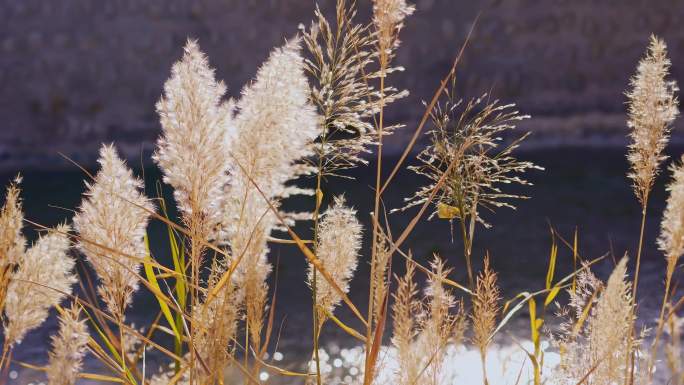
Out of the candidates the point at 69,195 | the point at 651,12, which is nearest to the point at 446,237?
the point at 69,195

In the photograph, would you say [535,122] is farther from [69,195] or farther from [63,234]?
[63,234]

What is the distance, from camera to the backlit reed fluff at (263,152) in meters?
0.70

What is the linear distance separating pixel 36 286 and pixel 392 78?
6059mm

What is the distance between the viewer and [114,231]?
0.73m

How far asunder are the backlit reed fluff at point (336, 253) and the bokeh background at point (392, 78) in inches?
145

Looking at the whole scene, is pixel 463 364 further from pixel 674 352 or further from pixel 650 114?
pixel 674 352

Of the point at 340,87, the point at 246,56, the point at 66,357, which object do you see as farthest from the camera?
the point at 246,56

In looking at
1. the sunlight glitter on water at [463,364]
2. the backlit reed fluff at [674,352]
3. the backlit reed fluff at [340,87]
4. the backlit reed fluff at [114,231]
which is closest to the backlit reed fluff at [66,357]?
the backlit reed fluff at [114,231]

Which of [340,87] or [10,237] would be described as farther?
[340,87]

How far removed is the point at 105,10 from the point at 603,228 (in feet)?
12.7

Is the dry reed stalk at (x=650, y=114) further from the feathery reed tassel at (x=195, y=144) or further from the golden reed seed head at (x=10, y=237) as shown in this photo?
the golden reed seed head at (x=10, y=237)

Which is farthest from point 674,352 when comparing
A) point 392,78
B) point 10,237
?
point 392,78

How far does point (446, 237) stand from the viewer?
13.4 ft

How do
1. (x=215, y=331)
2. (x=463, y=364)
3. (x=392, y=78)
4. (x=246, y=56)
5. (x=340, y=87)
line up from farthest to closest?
(x=392, y=78) → (x=246, y=56) → (x=463, y=364) → (x=340, y=87) → (x=215, y=331)
